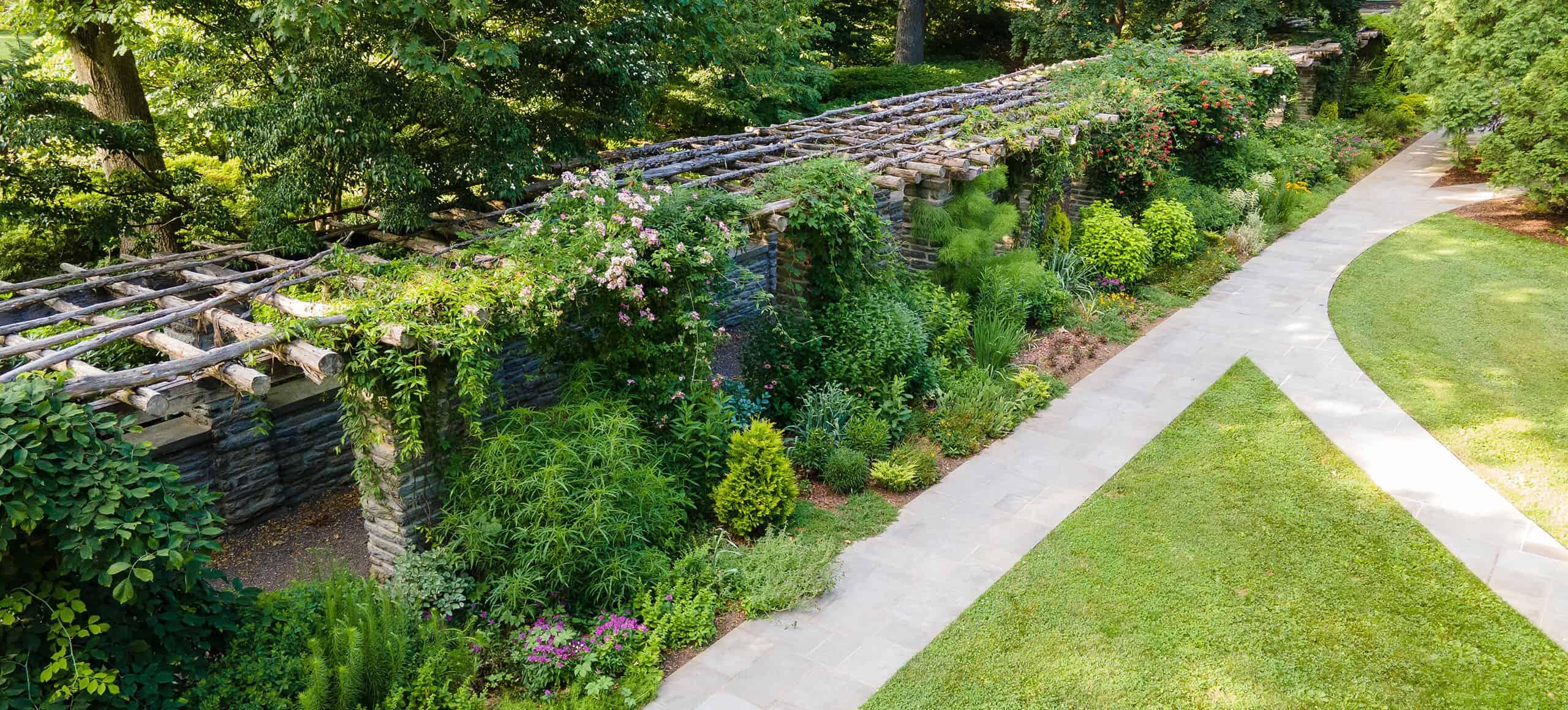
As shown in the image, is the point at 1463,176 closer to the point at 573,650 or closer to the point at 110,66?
the point at 573,650

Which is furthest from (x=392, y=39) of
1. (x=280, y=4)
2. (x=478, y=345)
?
(x=478, y=345)

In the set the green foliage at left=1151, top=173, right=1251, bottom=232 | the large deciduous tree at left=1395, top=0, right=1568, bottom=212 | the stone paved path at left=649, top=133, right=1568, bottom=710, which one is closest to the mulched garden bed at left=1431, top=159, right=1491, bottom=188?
the large deciduous tree at left=1395, top=0, right=1568, bottom=212

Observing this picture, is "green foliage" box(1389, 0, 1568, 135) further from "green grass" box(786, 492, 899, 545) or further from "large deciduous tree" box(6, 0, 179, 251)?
"large deciduous tree" box(6, 0, 179, 251)

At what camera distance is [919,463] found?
8.71 metres

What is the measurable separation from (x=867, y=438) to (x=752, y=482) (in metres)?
1.71

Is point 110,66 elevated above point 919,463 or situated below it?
above

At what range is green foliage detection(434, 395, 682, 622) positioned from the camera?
637 centimetres

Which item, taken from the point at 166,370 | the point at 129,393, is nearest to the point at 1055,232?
the point at 166,370

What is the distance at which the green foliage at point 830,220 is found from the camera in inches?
349

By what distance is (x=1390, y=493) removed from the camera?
8523 millimetres

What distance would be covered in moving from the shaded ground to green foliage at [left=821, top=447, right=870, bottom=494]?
3.88 metres

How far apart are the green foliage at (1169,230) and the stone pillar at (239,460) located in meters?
11.8

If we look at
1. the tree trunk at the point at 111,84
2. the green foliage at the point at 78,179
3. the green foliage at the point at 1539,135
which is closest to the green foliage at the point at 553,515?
the green foliage at the point at 78,179

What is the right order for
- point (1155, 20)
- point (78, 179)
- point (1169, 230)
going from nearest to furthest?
1. point (78, 179)
2. point (1169, 230)
3. point (1155, 20)
